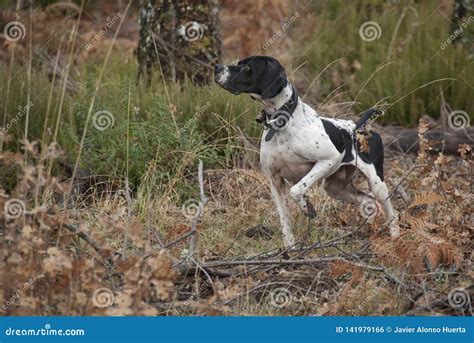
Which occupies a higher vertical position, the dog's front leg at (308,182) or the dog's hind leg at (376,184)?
the dog's front leg at (308,182)

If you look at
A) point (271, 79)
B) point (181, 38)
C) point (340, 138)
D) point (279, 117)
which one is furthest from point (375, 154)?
point (181, 38)

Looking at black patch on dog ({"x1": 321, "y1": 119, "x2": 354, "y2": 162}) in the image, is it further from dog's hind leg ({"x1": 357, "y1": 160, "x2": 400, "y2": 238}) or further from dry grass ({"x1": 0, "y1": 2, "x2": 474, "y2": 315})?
dry grass ({"x1": 0, "y1": 2, "x2": 474, "y2": 315})

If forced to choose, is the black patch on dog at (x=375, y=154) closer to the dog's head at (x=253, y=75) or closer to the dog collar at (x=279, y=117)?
the dog collar at (x=279, y=117)

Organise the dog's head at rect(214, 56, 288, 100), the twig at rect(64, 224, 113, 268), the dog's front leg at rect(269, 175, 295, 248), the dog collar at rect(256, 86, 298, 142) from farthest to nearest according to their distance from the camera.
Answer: the dog's front leg at rect(269, 175, 295, 248), the dog collar at rect(256, 86, 298, 142), the dog's head at rect(214, 56, 288, 100), the twig at rect(64, 224, 113, 268)

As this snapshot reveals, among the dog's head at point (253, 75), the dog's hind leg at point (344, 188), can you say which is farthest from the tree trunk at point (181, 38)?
the dog's head at point (253, 75)

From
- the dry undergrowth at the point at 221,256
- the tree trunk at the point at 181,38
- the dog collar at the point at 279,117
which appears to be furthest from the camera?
the tree trunk at the point at 181,38

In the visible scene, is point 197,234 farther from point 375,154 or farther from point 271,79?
point 375,154

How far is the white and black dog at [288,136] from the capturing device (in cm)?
589

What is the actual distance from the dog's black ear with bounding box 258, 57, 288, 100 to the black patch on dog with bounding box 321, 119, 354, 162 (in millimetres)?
478

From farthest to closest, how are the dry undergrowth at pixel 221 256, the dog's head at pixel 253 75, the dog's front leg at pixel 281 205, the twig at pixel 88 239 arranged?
1. the dog's front leg at pixel 281 205
2. the dog's head at pixel 253 75
3. the twig at pixel 88 239
4. the dry undergrowth at pixel 221 256

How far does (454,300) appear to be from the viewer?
4828 millimetres

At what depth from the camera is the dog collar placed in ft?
19.6

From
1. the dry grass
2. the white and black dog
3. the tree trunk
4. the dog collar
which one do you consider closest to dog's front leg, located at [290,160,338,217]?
the white and black dog

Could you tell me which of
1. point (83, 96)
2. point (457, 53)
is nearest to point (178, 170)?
point (83, 96)
